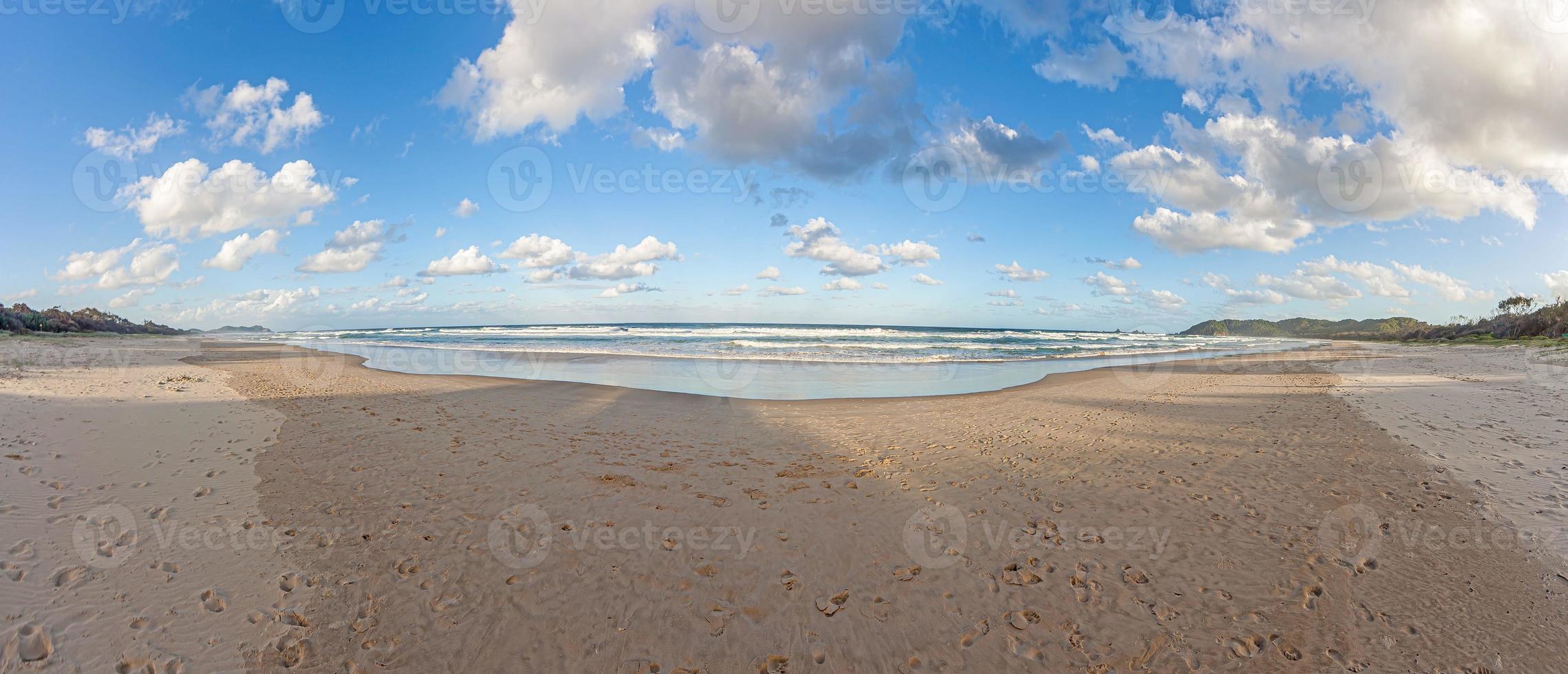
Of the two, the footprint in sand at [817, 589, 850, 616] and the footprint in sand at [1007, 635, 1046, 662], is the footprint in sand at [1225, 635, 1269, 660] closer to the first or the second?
the footprint in sand at [1007, 635, 1046, 662]

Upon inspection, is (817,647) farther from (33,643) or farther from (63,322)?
(63,322)

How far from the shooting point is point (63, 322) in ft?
131

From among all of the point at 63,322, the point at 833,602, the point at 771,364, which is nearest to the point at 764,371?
the point at 771,364

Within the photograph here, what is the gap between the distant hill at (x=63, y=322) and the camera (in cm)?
3553

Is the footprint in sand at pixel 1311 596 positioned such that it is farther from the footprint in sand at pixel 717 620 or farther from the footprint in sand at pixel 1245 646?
the footprint in sand at pixel 717 620

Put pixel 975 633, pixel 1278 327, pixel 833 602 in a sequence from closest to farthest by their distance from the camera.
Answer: pixel 975 633
pixel 833 602
pixel 1278 327

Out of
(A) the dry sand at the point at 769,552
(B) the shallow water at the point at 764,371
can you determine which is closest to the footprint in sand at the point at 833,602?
(A) the dry sand at the point at 769,552

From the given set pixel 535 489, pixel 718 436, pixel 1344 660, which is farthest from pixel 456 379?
pixel 1344 660

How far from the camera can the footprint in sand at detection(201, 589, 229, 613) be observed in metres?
4.39

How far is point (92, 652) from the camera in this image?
383 cm

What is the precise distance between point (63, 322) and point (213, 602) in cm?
5892

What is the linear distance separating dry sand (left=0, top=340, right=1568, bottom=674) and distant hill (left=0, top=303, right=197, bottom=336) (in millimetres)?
43311

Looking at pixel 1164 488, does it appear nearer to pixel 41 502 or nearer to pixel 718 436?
pixel 718 436

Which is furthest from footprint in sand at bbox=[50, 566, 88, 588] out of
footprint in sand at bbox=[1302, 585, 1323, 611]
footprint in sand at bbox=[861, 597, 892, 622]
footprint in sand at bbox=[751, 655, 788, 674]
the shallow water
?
the shallow water
